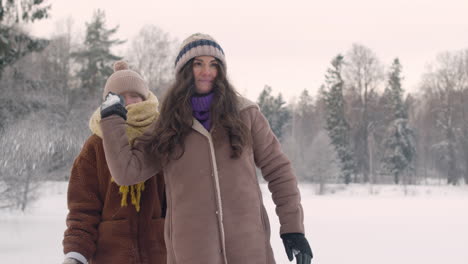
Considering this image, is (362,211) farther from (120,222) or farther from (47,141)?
(120,222)

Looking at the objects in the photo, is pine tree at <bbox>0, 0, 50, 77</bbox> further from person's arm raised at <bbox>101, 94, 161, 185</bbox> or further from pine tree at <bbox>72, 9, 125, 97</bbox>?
pine tree at <bbox>72, 9, 125, 97</bbox>

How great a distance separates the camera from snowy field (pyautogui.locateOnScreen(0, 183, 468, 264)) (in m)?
11.5

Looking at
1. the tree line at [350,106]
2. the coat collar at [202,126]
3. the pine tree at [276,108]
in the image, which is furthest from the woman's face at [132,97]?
the pine tree at [276,108]

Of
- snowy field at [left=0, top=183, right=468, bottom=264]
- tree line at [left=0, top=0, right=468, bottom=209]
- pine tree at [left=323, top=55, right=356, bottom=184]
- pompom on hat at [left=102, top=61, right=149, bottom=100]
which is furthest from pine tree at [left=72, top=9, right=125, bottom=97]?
pompom on hat at [left=102, top=61, right=149, bottom=100]

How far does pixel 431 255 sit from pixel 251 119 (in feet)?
35.1

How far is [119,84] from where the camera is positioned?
318 cm

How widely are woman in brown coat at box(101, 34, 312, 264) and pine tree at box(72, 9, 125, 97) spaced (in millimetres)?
33628

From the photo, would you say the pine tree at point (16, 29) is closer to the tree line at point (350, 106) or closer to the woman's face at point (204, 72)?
the tree line at point (350, 106)

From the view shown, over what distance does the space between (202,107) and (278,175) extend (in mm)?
427

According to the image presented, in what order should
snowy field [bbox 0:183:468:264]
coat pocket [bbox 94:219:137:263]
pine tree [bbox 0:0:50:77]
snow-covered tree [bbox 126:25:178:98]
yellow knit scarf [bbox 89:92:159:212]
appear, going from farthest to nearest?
snow-covered tree [bbox 126:25:178:98] → pine tree [bbox 0:0:50:77] → snowy field [bbox 0:183:468:264] → coat pocket [bbox 94:219:137:263] → yellow knit scarf [bbox 89:92:159:212]

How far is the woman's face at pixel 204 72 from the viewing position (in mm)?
2496

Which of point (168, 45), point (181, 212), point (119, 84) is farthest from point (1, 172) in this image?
point (168, 45)

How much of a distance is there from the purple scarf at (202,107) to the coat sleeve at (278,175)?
179 mm

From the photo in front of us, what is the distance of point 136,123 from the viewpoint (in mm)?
2807
